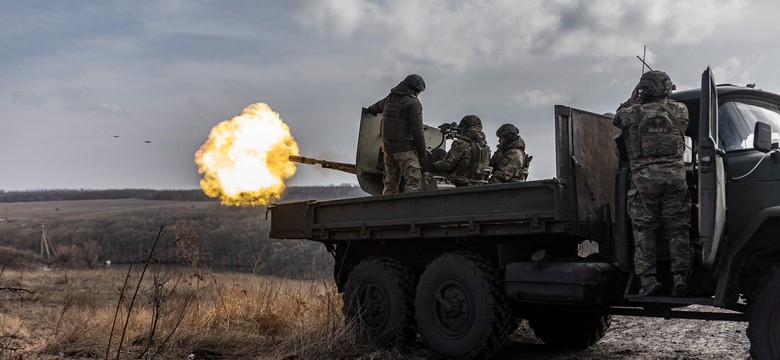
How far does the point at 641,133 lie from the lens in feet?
19.9

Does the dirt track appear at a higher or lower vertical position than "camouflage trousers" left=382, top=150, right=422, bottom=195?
lower

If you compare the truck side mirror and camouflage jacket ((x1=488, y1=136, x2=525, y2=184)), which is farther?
camouflage jacket ((x1=488, y1=136, x2=525, y2=184))

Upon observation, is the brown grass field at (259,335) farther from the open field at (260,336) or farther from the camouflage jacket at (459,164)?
the camouflage jacket at (459,164)

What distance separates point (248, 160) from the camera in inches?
449

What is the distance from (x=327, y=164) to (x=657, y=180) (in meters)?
5.68

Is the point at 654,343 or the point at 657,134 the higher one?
the point at 657,134

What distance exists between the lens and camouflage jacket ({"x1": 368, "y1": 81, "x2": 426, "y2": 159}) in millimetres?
8953

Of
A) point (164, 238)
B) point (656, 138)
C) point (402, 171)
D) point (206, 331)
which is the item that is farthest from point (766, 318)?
point (164, 238)

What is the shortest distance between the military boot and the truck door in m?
0.22

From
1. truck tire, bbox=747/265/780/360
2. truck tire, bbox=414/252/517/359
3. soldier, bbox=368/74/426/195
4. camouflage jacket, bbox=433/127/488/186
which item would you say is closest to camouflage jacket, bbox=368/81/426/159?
soldier, bbox=368/74/426/195

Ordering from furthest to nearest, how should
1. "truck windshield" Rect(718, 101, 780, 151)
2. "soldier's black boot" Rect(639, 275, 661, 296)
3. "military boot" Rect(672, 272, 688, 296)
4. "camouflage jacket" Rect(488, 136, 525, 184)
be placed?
1. "camouflage jacket" Rect(488, 136, 525, 184)
2. "truck windshield" Rect(718, 101, 780, 151)
3. "soldier's black boot" Rect(639, 275, 661, 296)
4. "military boot" Rect(672, 272, 688, 296)

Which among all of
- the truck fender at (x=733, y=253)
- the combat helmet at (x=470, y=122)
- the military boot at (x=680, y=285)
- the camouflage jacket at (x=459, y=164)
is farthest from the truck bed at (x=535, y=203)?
the combat helmet at (x=470, y=122)

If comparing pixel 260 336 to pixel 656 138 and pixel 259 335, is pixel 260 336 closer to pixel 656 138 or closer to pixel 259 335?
pixel 259 335

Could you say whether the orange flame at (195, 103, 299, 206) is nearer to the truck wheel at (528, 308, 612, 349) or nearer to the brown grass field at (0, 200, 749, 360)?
the brown grass field at (0, 200, 749, 360)
